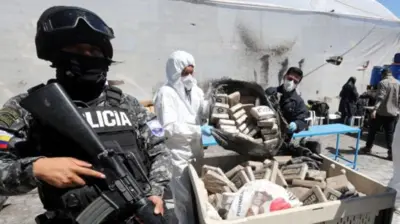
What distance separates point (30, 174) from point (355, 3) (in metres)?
9.33

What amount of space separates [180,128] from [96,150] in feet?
3.99

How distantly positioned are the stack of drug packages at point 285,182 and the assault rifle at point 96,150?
2.10 ft

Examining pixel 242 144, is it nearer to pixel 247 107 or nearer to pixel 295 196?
pixel 247 107

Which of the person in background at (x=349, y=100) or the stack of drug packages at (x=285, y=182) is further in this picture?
the person in background at (x=349, y=100)

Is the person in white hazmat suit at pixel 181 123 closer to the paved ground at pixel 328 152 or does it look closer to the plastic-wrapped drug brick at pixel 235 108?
the plastic-wrapped drug brick at pixel 235 108

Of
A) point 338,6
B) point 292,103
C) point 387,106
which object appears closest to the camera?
point 292,103

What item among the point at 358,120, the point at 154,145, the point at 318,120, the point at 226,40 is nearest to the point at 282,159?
the point at 154,145

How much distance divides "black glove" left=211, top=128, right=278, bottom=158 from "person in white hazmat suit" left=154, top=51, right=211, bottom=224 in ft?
1.08

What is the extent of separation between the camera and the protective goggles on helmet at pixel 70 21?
1120mm

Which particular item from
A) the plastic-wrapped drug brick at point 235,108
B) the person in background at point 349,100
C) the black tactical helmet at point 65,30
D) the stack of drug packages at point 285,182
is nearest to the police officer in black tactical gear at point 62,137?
the black tactical helmet at point 65,30

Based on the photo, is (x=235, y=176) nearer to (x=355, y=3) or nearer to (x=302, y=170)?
(x=302, y=170)

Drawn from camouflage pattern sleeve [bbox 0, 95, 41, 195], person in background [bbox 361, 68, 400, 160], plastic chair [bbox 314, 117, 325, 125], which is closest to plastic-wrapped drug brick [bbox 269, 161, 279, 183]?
camouflage pattern sleeve [bbox 0, 95, 41, 195]

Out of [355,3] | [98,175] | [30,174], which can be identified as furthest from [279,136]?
[355,3]

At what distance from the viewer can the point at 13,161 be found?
1044mm
